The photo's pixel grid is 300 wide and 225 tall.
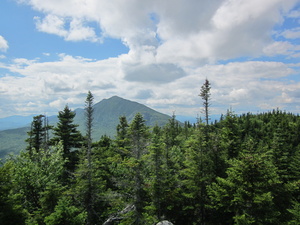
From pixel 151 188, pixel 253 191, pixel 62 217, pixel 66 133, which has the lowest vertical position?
pixel 151 188

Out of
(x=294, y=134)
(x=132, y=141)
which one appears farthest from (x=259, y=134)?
(x=132, y=141)

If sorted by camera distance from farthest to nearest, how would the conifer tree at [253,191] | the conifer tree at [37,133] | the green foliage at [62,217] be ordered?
1. the conifer tree at [37,133]
2. the conifer tree at [253,191]
3. the green foliage at [62,217]

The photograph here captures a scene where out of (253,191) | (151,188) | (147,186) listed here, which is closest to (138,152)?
(147,186)

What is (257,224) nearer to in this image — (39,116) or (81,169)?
(81,169)

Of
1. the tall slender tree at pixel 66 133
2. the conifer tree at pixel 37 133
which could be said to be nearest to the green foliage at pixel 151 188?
the tall slender tree at pixel 66 133

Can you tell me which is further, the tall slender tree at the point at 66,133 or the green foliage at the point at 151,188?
the tall slender tree at the point at 66,133

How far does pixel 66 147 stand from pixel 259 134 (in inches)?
3288

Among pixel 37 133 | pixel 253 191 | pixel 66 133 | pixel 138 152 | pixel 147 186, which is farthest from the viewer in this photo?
pixel 37 133

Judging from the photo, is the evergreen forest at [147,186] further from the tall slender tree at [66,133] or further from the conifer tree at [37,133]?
the conifer tree at [37,133]

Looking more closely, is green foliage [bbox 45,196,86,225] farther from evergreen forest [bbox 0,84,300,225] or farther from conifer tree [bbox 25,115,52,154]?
conifer tree [bbox 25,115,52,154]

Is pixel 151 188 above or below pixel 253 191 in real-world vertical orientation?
below

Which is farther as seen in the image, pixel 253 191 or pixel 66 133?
pixel 66 133

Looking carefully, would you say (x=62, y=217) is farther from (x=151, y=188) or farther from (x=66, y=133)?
(x=66, y=133)

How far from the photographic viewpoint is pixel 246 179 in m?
17.5
